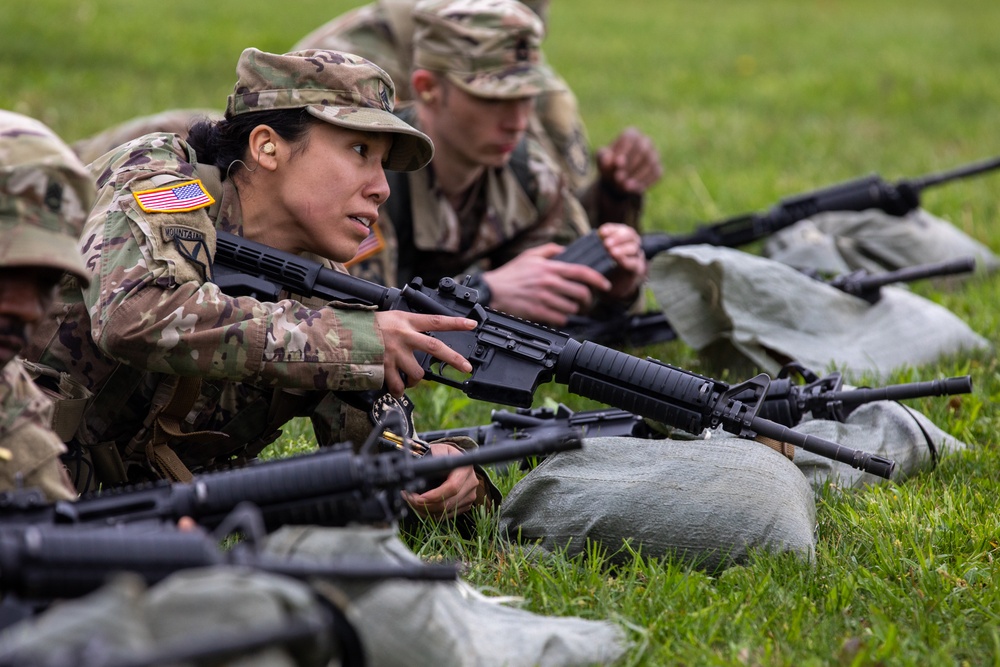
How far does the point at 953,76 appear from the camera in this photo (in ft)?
40.9

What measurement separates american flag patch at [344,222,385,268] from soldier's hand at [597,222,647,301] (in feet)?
3.42

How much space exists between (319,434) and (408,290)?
2.01ft

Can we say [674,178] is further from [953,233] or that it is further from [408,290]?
[408,290]

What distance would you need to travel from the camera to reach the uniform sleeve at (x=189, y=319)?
3258 millimetres

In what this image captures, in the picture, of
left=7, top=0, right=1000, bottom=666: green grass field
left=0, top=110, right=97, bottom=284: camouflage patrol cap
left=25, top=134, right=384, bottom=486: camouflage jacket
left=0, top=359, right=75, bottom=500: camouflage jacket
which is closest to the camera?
left=0, top=110, right=97, bottom=284: camouflage patrol cap

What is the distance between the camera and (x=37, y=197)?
2.65 meters

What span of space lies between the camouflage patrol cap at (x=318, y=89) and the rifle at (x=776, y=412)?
118 centimetres

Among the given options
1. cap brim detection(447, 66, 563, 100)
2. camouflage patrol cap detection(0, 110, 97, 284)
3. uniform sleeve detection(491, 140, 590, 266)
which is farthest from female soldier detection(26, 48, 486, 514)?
uniform sleeve detection(491, 140, 590, 266)

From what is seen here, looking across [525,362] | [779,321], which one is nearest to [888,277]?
[779,321]

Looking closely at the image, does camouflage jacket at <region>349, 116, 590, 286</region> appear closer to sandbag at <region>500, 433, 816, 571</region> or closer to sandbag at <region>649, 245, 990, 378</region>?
sandbag at <region>649, 245, 990, 378</region>

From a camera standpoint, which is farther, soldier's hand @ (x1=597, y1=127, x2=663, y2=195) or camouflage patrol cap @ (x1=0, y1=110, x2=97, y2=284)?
soldier's hand @ (x1=597, y1=127, x2=663, y2=195)

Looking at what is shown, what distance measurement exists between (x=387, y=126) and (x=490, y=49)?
2173 millimetres

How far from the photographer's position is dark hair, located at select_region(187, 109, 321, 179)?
143 inches

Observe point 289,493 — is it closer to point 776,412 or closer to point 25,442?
point 25,442
